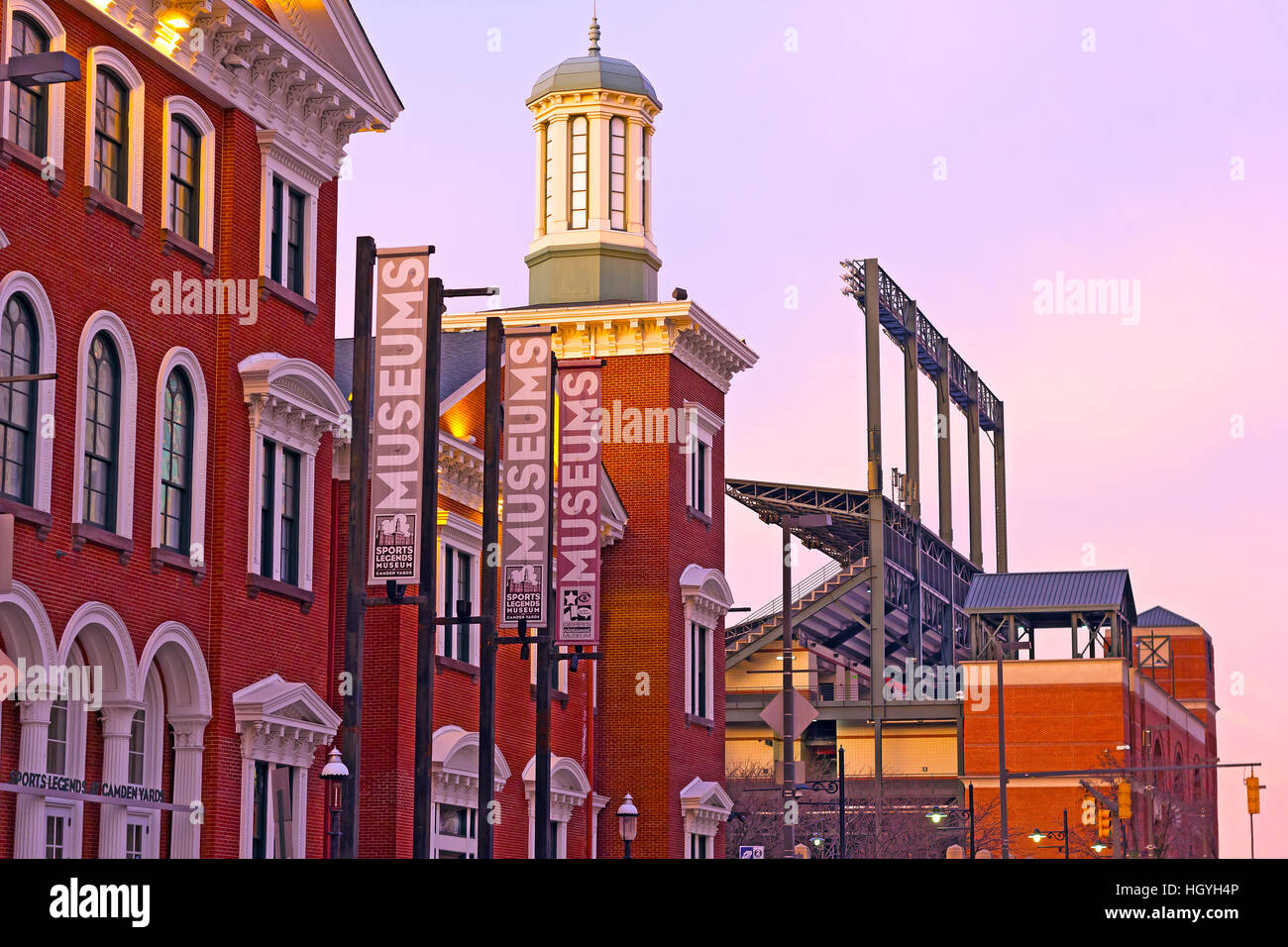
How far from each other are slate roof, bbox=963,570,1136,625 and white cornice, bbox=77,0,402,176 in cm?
6303

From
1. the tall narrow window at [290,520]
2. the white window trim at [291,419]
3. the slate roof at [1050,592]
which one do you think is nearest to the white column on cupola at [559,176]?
→ the white window trim at [291,419]

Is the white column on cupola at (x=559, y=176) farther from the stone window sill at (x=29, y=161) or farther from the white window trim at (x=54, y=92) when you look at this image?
the stone window sill at (x=29, y=161)

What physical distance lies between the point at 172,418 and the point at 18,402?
4107 mm

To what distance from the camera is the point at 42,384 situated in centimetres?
2348

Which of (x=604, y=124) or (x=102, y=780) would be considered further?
(x=604, y=124)

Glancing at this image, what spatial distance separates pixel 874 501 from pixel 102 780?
64.5 metres

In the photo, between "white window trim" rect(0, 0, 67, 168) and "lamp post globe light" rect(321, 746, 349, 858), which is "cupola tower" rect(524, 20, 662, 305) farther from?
"white window trim" rect(0, 0, 67, 168)

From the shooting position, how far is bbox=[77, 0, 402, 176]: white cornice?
26281 mm

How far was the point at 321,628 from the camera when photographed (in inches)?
1223

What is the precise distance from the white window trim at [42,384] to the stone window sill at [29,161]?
1.29 metres

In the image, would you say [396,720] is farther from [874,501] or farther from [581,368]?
[874,501]

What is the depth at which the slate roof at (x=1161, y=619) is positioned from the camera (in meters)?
136
